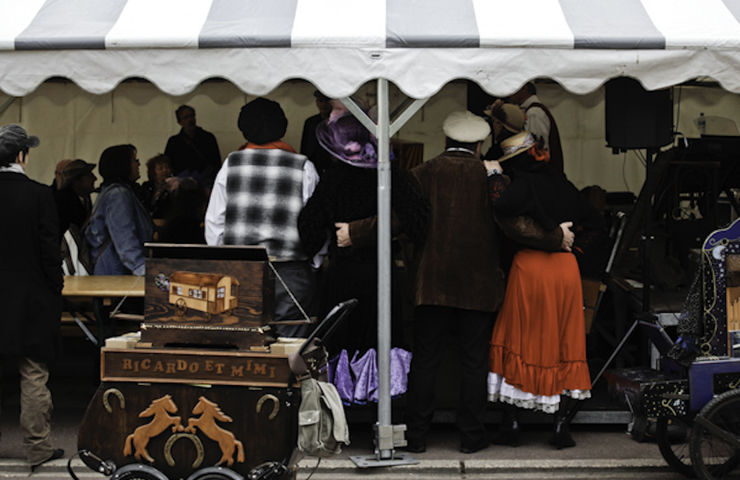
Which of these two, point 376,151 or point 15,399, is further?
point 15,399

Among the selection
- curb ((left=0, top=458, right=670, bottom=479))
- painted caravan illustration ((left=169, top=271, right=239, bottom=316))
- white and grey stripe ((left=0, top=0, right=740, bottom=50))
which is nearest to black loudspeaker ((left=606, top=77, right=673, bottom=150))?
white and grey stripe ((left=0, top=0, right=740, bottom=50))

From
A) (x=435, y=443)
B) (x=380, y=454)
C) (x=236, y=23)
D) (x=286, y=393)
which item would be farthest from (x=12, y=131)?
(x=435, y=443)

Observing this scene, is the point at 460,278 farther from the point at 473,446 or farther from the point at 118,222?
the point at 118,222

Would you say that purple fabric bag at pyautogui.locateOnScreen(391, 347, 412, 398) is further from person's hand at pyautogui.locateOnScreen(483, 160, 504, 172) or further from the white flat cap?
the white flat cap

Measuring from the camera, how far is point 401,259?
21.9 ft

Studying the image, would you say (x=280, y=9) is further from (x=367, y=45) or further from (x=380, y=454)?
(x=380, y=454)

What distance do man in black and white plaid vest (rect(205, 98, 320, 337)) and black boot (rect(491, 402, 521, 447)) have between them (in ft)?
4.55

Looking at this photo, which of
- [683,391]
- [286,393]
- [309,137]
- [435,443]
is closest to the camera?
[286,393]

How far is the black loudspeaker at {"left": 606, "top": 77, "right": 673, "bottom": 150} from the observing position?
5.64m

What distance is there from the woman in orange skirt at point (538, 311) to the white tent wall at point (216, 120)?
2731 millimetres

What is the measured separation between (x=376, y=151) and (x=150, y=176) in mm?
3002

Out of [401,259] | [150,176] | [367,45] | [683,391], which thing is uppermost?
[367,45]

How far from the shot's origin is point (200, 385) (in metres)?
4.07

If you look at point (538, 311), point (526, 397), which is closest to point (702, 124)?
point (538, 311)
